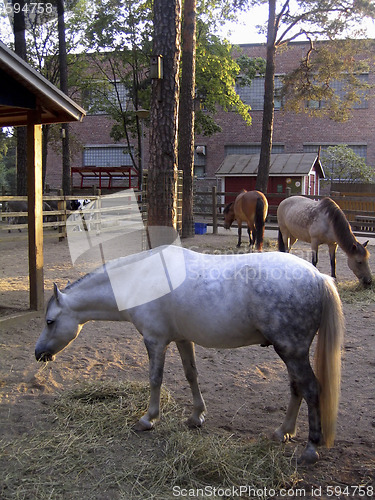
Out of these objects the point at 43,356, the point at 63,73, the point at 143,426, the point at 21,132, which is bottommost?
the point at 143,426

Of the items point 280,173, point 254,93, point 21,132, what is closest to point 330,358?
point 21,132

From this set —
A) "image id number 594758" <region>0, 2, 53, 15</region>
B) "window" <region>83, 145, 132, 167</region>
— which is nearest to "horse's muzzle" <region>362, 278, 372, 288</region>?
"image id number 594758" <region>0, 2, 53, 15</region>

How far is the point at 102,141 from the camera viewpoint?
32906mm

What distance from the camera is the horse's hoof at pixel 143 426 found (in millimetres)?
3211

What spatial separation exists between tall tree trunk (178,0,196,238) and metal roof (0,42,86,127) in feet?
24.3

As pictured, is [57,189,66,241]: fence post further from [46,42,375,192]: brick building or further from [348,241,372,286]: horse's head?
[46,42,375,192]: brick building

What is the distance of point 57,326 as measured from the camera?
3.30 metres

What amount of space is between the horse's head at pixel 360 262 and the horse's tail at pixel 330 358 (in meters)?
4.92

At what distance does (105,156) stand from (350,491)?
3222cm

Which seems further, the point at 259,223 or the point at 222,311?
the point at 259,223

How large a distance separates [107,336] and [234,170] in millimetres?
22663

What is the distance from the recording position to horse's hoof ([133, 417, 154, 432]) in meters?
3.21

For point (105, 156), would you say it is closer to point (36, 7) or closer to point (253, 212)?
point (36, 7)

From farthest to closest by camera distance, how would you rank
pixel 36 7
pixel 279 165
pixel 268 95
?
pixel 279 165
pixel 36 7
pixel 268 95
